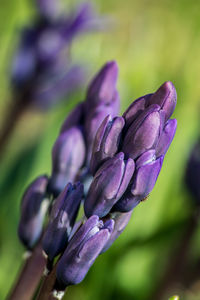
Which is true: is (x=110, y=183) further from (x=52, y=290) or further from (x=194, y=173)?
(x=194, y=173)

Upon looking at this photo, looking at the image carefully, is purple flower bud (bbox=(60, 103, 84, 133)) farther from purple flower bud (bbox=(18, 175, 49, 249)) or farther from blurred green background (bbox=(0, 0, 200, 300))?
blurred green background (bbox=(0, 0, 200, 300))

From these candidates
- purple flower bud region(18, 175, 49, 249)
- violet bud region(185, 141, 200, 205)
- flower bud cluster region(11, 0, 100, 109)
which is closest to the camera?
purple flower bud region(18, 175, 49, 249)

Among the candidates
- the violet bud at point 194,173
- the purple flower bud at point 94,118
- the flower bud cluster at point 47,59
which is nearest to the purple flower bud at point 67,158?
the purple flower bud at point 94,118

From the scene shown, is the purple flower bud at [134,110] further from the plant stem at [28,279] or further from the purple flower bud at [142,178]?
the plant stem at [28,279]

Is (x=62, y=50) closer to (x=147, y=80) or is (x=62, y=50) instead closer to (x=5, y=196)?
(x=147, y=80)

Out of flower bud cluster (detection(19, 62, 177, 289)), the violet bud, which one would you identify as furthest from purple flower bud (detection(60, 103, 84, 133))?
the violet bud

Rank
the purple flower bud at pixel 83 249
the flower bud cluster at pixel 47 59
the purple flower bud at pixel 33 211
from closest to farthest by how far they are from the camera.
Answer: the purple flower bud at pixel 83 249, the purple flower bud at pixel 33 211, the flower bud cluster at pixel 47 59

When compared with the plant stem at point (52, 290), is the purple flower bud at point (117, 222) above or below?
above
